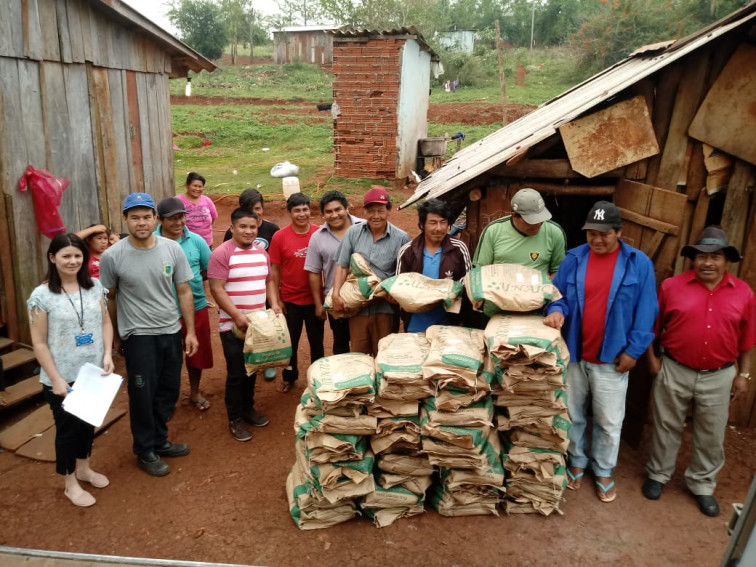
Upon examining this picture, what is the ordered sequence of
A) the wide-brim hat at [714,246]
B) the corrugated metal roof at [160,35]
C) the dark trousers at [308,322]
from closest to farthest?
the wide-brim hat at [714,246]
the dark trousers at [308,322]
the corrugated metal roof at [160,35]

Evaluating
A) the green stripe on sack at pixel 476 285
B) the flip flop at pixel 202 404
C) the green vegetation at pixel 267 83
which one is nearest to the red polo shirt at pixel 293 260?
the flip flop at pixel 202 404

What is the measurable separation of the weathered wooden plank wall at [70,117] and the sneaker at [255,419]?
8.50 ft

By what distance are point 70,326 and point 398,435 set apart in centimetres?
230

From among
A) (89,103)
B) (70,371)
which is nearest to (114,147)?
(89,103)

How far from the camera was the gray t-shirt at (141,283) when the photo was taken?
416 centimetres

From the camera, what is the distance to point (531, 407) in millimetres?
3857

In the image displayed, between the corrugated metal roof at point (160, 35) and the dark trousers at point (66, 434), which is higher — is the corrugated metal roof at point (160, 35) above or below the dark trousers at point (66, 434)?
above

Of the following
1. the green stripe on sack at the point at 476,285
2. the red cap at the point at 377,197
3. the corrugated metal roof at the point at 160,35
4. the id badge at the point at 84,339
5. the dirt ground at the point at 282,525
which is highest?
the corrugated metal roof at the point at 160,35

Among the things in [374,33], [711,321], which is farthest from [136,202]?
[374,33]

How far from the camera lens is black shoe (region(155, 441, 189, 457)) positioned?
4746 mm

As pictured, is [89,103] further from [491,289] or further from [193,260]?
[491,289]

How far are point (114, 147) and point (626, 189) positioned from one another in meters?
5.79

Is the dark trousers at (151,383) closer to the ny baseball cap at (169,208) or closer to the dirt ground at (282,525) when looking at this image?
the dirt ground at (282,525)

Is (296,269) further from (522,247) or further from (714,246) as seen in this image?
(714,246)
